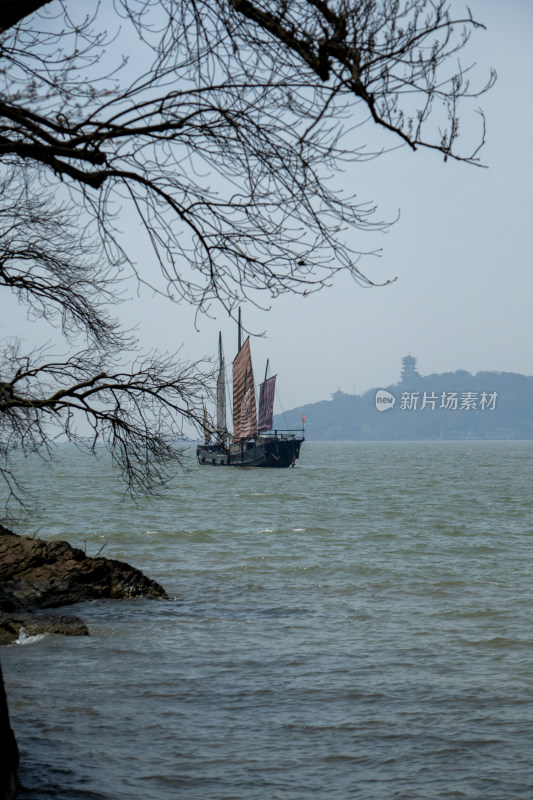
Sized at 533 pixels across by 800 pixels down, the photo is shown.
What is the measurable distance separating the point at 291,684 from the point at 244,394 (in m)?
61.1

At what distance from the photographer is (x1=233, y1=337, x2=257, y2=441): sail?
2768 inches

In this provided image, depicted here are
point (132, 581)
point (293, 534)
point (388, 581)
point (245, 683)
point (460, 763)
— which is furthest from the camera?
point (293, 534)

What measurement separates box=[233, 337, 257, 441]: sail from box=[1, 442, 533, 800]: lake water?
161 ft

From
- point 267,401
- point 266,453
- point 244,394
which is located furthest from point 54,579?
point 267,401

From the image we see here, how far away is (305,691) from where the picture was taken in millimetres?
9352

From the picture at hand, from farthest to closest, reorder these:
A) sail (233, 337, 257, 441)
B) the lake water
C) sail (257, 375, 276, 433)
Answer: sail (257, 375, 276, 433)
sail (233, 337, 257, 441)
the lake water

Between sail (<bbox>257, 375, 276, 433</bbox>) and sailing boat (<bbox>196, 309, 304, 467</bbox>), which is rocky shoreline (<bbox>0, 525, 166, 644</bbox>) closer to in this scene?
sailing boat (<bbox>196, 309, 304, 467</bbox>)

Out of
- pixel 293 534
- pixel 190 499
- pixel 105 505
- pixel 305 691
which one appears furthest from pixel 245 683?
pixel 190 499

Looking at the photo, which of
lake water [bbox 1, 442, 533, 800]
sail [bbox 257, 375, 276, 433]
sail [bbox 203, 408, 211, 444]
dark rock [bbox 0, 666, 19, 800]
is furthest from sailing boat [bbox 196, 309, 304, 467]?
dark rock [bbox 0, 666, 19, 800]

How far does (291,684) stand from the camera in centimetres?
960

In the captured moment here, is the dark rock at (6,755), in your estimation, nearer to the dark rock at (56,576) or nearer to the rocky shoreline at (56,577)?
the rocky shoreline at (56,577)

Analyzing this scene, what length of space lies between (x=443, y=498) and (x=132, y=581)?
32.5 m

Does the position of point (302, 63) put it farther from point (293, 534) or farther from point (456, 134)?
point (293, 534)

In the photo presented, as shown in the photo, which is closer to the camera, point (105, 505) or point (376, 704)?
point (376, 704)
